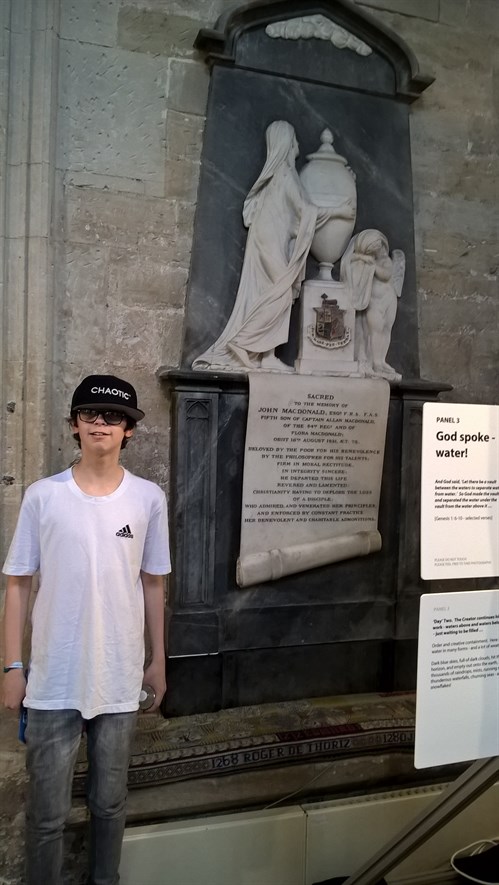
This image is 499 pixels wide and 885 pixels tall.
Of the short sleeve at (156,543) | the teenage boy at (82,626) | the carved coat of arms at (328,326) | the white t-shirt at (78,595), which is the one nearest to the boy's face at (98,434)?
the teenage boy at (82,626)

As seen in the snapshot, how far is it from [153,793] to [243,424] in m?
1.49

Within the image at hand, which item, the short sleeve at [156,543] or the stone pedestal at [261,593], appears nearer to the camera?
the short sleeve at [156,543]

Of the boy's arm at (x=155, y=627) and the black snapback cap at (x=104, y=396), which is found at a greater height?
the black snapback cap at (x=104, y=396)

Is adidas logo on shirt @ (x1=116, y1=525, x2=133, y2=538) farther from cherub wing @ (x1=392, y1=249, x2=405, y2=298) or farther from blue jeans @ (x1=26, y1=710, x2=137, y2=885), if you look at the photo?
cherub wing @ (x1=392, y1=249, x2=405, y2=298)

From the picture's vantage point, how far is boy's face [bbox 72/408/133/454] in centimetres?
177

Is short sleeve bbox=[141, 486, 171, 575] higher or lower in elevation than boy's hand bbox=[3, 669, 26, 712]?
higher

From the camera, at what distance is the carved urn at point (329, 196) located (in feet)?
10.1

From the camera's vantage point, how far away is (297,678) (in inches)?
123

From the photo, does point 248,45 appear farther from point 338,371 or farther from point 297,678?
point 297,678

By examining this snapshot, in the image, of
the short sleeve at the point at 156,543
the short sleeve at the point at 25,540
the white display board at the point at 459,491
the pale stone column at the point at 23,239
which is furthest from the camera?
the pale stone column at the point at 23,239

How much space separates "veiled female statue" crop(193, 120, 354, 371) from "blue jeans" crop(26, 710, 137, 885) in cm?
162

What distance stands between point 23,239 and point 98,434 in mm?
1267

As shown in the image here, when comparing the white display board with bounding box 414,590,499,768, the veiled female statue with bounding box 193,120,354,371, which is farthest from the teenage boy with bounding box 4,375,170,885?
the veiled female statue with bounding box 193,120,354,371

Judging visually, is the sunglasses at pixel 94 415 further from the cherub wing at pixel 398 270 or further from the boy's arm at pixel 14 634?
the cherub wing at pixel 398 270
